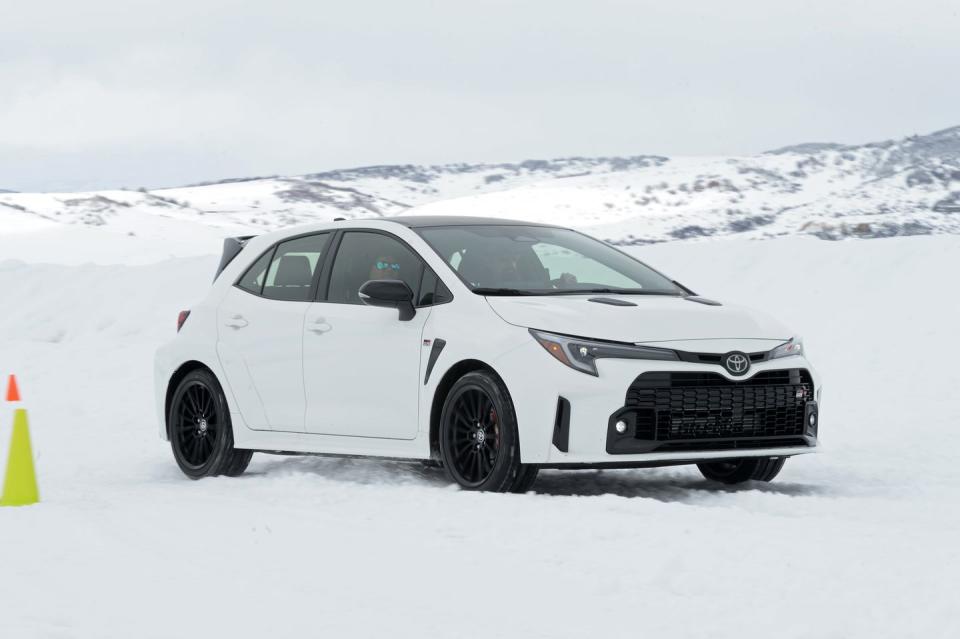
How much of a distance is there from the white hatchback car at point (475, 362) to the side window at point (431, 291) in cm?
1

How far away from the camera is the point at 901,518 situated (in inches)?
262

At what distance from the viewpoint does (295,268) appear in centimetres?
860

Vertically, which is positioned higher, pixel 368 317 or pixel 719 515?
pixel 368 317

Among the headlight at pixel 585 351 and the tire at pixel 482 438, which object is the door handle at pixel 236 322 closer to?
the tire at pixel 482 438

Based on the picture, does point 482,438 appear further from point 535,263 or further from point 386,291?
point 535,263

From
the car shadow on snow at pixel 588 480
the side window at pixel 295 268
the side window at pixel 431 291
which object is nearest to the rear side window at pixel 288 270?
the side window at pixel 295 268

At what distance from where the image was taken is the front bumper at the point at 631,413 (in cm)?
672

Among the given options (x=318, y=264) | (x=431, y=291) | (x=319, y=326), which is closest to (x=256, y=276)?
(x=318, y=264)

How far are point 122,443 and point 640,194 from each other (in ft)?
203

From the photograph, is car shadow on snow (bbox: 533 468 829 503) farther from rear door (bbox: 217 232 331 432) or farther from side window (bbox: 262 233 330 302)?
side window (bbox: 262 233 330 302)

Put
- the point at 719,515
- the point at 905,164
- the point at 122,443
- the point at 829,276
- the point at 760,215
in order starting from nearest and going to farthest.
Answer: the point at 719,515 < the point at 122,443 < the point at 829,276 < the point at 760,215 < the point at 905,164

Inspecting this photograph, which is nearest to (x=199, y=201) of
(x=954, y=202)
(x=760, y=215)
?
(x=760, y=215)

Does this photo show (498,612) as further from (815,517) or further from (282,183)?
(282,183)

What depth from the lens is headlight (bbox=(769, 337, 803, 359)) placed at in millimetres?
7289
